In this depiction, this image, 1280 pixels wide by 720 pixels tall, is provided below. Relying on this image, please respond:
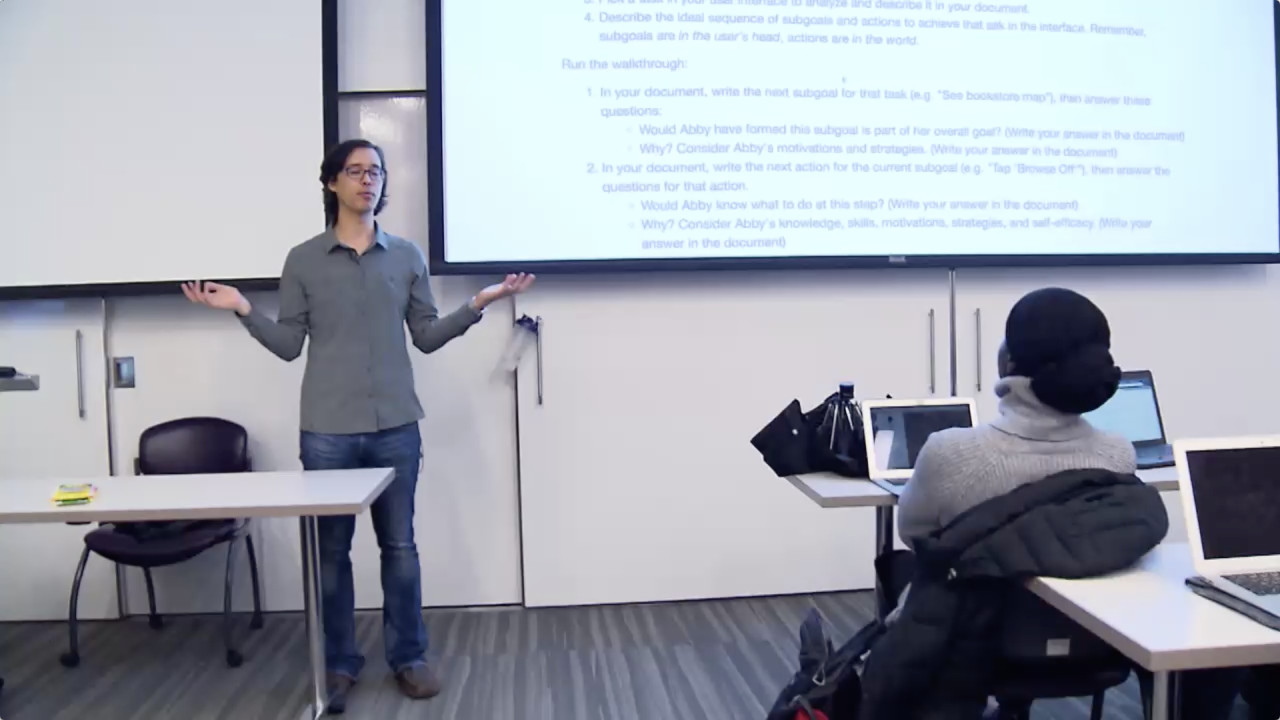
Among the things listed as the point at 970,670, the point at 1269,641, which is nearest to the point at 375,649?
the point at 970,670

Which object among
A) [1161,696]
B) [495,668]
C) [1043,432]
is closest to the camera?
[1161,696]

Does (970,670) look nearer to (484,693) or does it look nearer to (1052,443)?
(1052,443)

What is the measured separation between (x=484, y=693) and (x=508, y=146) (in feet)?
6.00

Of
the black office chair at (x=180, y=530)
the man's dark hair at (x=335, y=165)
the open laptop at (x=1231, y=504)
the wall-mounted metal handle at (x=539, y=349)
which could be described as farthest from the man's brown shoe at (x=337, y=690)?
the open laptop at (x=1231, y=504)

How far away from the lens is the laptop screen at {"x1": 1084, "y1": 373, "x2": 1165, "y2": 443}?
2.45 m

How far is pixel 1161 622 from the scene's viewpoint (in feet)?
4.18

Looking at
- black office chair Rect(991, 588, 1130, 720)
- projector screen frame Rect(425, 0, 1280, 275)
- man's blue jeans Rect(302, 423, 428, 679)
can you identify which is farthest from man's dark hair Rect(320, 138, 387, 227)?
black office chair Rect(991, 588, 1130, 720)

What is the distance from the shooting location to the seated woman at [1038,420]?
4.74ft

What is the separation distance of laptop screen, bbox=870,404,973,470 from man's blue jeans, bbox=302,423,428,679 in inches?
54.0

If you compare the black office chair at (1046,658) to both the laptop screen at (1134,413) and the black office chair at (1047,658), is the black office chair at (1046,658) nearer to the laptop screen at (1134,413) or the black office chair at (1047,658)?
the black office chair at (1047,658)

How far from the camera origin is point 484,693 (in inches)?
99.1

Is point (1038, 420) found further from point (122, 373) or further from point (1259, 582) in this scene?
point (122, 373)

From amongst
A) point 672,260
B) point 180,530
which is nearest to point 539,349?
point 672,260

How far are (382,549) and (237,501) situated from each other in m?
0.58
